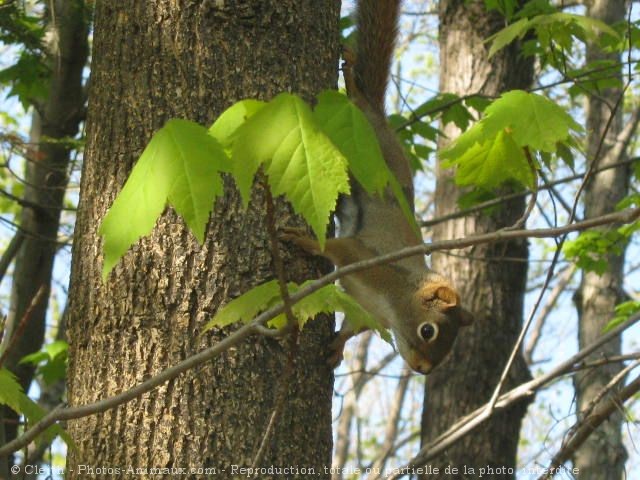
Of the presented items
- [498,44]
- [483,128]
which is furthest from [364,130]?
[498,44]

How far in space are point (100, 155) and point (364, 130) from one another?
4.26 ft

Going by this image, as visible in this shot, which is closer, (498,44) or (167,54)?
(167,54)

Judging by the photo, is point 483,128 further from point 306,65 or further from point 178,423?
point 178,423

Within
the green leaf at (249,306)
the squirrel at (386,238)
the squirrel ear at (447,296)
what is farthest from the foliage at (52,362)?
the green leaf at (249,306)

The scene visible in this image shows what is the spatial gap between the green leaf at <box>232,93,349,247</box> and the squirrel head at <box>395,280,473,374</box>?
2.99 metres

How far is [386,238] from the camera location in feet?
14.7

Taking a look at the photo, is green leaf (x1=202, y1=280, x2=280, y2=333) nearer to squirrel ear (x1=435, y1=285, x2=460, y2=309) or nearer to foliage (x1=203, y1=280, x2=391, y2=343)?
foliage (x1=203, y1=280, x2=391, y2=343)

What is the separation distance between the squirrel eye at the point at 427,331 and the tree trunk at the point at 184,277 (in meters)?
1.70

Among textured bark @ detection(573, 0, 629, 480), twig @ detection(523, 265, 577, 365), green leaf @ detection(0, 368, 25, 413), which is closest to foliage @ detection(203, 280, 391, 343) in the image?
green leaf @ detection(0, 368, 25, 413)

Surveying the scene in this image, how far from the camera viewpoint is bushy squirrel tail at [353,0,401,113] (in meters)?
4.36

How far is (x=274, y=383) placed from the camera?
8.55 ft

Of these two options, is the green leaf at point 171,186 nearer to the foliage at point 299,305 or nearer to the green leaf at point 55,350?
the foliage at point 299,305

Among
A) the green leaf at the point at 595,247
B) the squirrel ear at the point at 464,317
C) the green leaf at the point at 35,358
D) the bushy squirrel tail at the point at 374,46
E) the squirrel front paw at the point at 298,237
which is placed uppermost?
the bushy squirrel tail at the point at 374,46

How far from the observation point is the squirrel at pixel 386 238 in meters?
4.39
